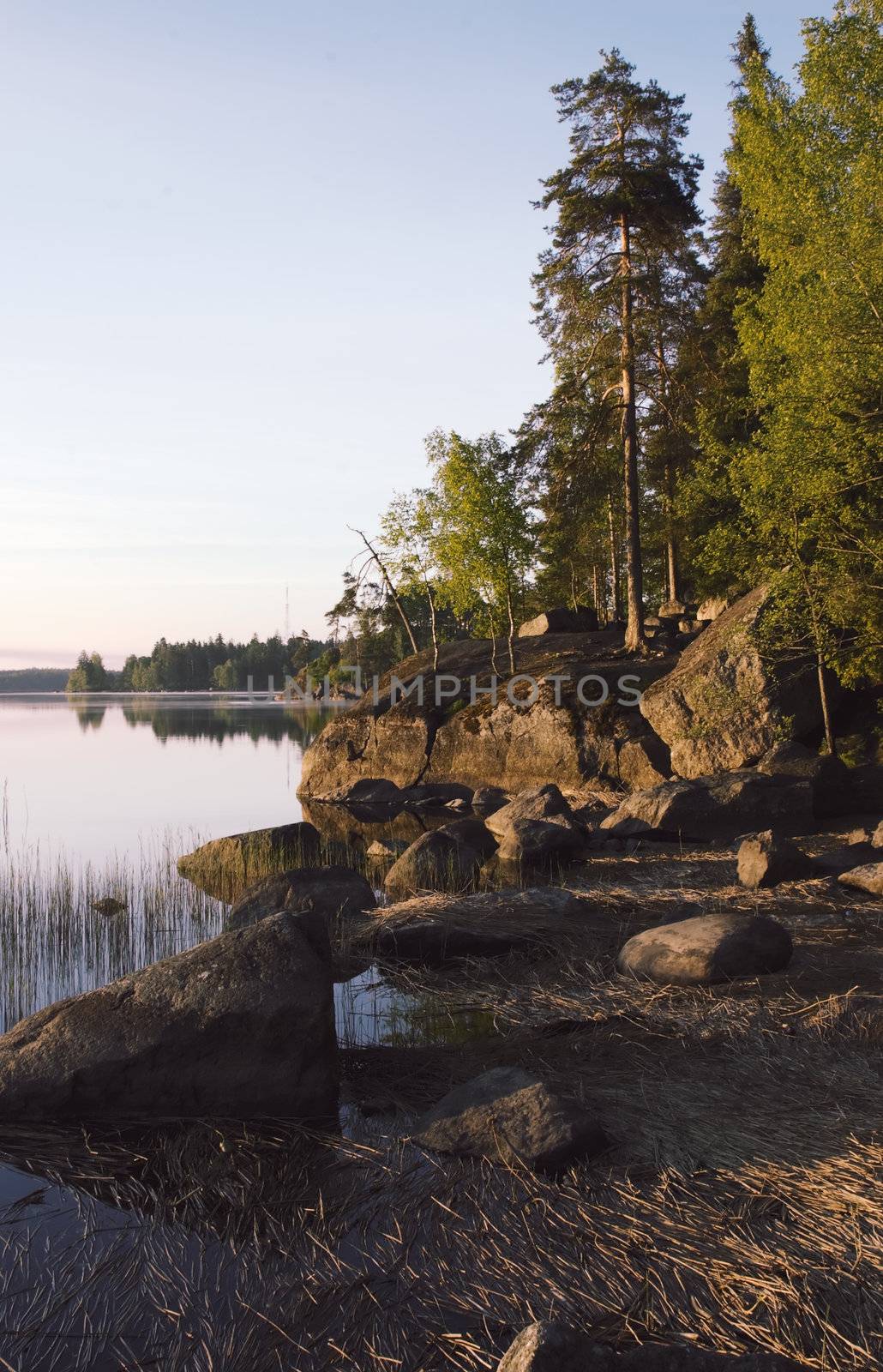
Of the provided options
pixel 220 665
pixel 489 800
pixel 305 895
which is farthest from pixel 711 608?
pixel 220 665

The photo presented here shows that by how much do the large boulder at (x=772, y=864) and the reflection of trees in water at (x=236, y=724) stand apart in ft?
127

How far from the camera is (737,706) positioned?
60.8 feet

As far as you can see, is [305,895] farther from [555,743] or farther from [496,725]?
[496,725]

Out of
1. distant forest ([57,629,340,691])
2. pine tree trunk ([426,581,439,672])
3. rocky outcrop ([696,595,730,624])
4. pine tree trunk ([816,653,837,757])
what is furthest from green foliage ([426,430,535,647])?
distant forest ([57,629,340,691])

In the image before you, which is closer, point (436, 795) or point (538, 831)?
point (538, 831)

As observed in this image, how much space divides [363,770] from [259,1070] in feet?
72.1

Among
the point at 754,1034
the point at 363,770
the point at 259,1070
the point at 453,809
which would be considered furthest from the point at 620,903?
the point at 363,770

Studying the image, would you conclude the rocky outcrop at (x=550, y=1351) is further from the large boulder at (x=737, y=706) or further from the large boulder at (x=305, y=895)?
the large boulder at (x=737, y=706)

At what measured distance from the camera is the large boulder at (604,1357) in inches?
117

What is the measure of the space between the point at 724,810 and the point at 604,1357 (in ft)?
42.4

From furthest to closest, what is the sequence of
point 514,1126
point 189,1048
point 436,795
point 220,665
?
1. point 220,665
2. point 436,795
3. point 189,1048
4. point 514,1126

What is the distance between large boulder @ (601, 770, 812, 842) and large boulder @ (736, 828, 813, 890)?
355 centimetres

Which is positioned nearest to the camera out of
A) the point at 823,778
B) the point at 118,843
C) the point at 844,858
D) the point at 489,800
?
the point at 844,858

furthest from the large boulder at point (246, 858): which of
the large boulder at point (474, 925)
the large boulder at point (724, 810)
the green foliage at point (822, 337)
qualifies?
the green foliage at point (822, 337)
